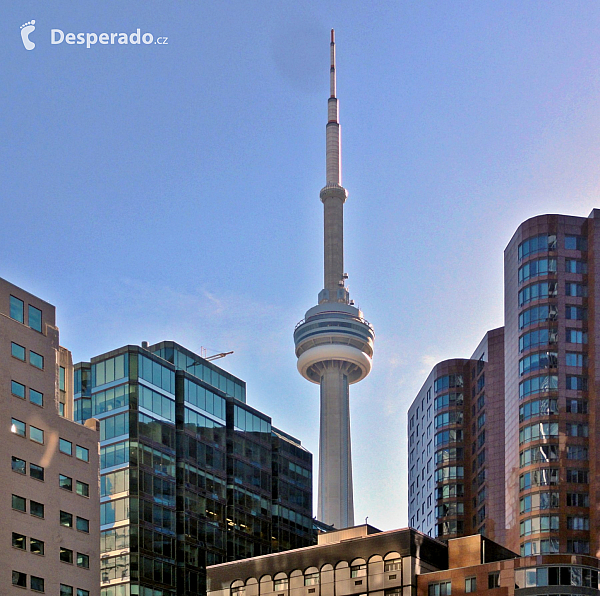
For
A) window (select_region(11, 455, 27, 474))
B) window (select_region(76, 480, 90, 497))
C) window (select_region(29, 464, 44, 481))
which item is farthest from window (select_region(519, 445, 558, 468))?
window (select_region(11, 455, 27, 474))

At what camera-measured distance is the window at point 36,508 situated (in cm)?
11331

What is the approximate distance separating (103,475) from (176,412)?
628 inches

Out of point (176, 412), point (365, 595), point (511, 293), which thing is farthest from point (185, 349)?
point (365, 595)

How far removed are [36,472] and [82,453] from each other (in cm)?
651

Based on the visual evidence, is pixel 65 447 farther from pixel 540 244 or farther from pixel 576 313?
pixel 540 244

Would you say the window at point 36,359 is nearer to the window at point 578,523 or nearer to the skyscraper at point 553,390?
the skyscraper at point 553,390

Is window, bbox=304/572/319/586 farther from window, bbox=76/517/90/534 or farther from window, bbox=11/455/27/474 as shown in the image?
window, bbox=11/455/27/474

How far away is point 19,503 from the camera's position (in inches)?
4419

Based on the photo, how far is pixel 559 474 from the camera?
18275cm

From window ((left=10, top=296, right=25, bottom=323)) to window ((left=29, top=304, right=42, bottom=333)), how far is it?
90cm

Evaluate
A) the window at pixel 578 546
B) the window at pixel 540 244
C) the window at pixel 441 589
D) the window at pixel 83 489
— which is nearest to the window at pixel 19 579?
the window at pixel 83 489

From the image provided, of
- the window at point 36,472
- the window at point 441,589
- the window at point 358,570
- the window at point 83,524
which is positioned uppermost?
the window at point 36,472

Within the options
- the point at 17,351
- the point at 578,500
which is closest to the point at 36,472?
the point at 17,351

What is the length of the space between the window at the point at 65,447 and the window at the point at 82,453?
79 cm
